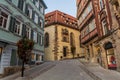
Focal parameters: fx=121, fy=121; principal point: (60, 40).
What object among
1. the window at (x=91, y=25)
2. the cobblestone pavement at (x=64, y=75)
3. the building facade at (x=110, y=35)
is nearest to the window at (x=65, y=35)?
the window at (x=91, y=25)

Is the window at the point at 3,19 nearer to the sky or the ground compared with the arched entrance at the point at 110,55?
nearer to the sky

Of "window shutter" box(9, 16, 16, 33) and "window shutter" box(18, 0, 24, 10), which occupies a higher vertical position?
"window shutter" box(18, 0, 24, 10)

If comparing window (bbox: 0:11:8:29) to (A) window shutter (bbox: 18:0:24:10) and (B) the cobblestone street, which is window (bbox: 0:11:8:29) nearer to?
(A) window shutter (bbox: 18:0:24:10)

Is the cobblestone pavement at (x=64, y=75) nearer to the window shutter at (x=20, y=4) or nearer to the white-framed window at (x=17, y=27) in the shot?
the white-framed window at (x=17, y=27)

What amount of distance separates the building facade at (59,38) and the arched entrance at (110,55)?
18.7 m

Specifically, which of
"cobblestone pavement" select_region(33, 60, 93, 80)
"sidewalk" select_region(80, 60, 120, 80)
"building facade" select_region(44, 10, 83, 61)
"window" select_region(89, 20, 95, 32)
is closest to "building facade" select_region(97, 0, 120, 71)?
"sidewalk" select_region(80, 60, 120, 80)

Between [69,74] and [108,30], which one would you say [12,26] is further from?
[108,30]

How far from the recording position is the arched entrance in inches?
562

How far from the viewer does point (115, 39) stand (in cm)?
1342

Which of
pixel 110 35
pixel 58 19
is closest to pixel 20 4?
pixel 110 35

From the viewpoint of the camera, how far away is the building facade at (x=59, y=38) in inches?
1361

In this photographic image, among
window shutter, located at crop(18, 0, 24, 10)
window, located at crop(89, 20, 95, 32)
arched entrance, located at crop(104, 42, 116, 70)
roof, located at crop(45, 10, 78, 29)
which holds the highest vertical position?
roof, located at crop(45, 10, 78, 29)

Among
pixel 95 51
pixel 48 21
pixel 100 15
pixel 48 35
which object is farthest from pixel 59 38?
pixel 100 15

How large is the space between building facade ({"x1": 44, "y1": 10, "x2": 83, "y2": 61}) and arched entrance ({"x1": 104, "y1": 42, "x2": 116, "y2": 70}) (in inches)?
737
